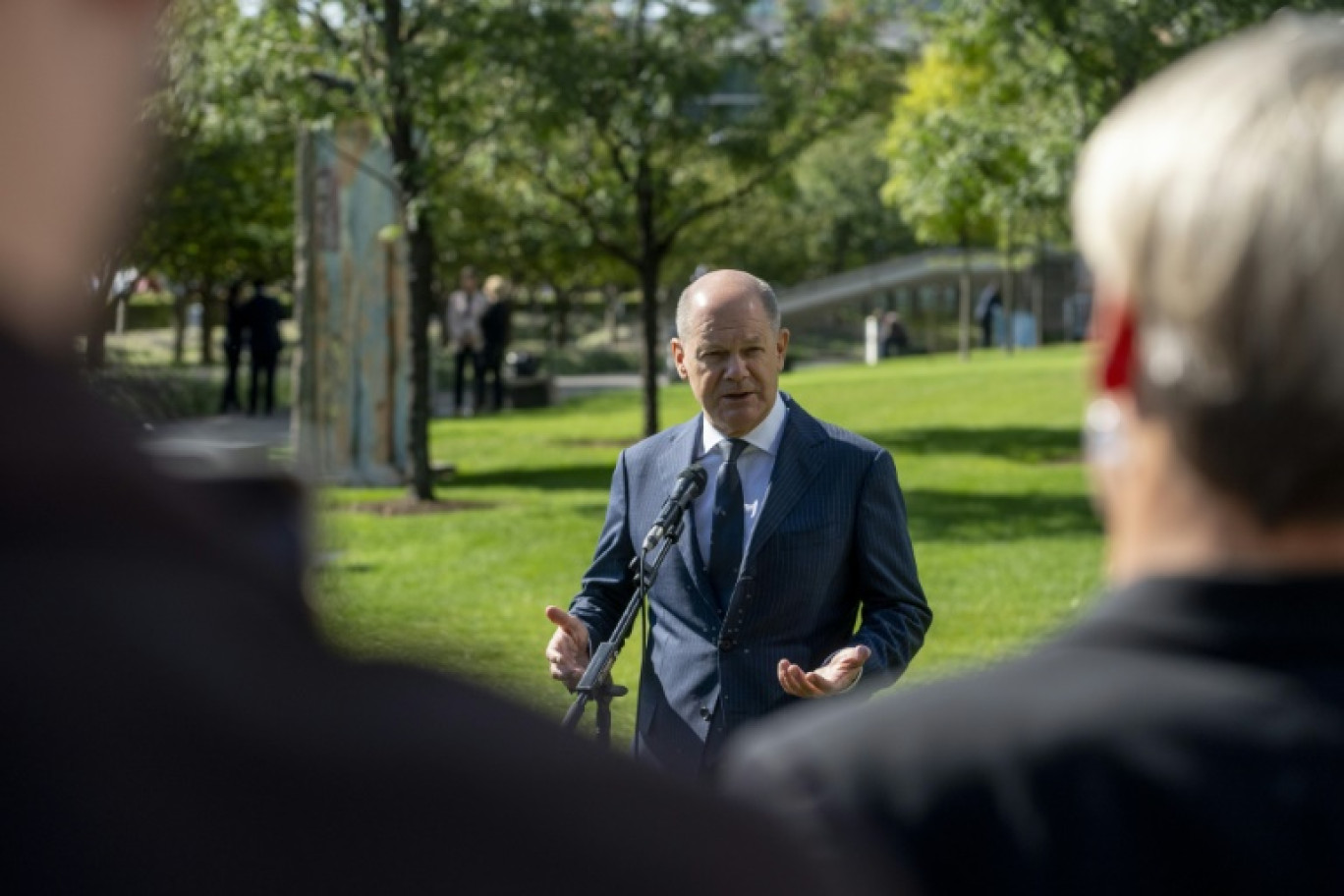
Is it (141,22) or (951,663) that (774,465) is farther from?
(951,663)

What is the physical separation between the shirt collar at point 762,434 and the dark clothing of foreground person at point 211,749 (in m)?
4.51

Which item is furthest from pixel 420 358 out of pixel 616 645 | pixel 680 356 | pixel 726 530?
pixel 616 645

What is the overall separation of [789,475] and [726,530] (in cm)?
22

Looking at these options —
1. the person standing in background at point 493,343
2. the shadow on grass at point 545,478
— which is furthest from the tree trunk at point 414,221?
the person standing in background at point 493,343

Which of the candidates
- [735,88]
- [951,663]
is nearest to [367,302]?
[735,88]

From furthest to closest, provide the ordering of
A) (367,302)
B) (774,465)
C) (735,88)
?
1. (735,88)
2. (367,302)
3. (774,465)

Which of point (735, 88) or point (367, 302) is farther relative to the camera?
point (735, 88)

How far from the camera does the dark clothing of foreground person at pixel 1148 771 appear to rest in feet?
5.57

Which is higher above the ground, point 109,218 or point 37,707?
point 109,218

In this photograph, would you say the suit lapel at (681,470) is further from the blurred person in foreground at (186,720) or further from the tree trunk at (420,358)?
the tree trunk at (420,358)

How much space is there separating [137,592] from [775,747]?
1094 mm

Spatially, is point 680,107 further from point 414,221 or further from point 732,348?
point 732,348

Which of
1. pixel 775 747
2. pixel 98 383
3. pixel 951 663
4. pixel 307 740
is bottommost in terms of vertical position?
pixel 951 663

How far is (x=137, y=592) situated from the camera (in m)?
0.78
